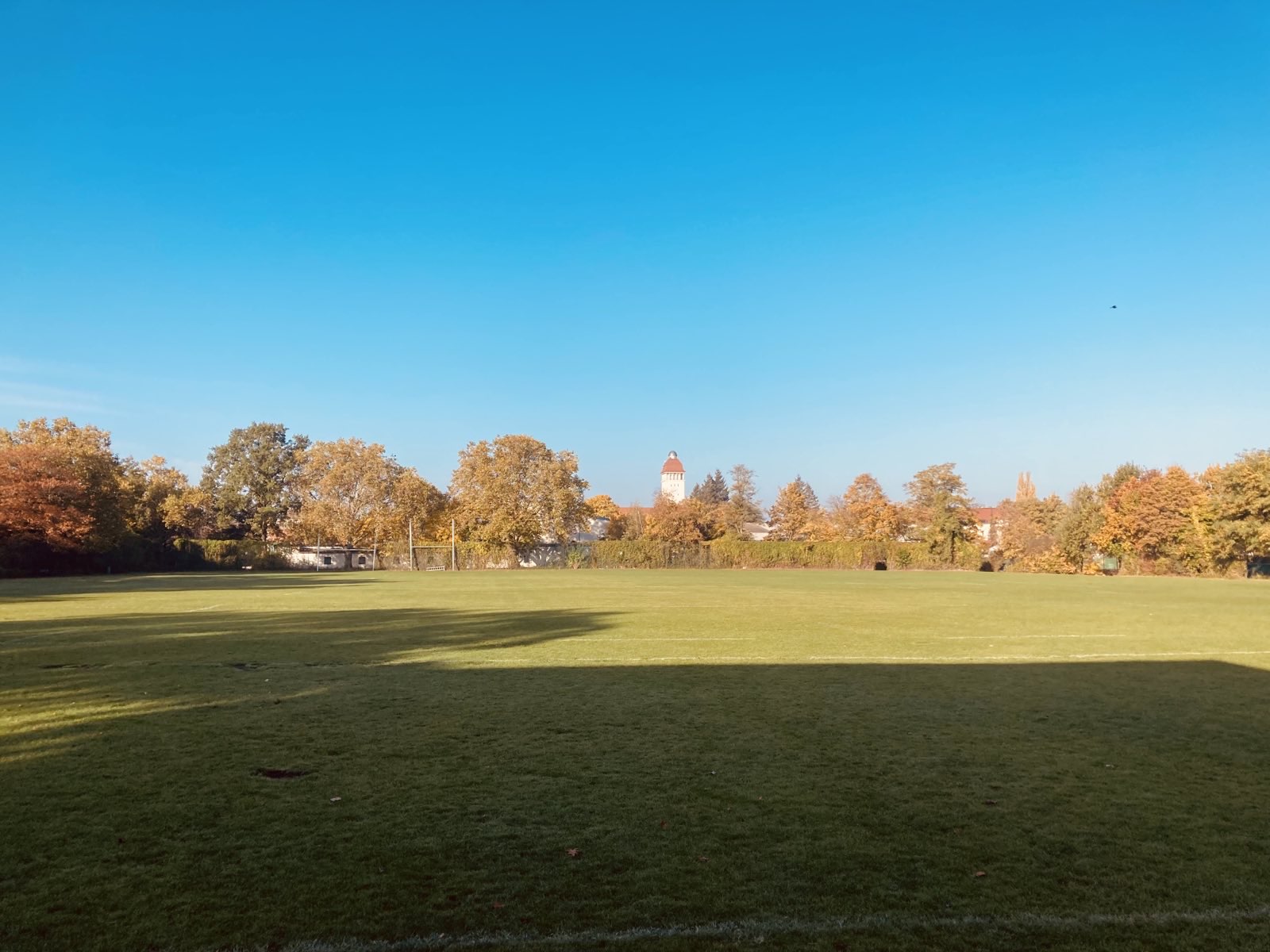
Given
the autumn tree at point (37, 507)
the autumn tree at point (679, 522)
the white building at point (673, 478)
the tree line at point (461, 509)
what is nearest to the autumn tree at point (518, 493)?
the tree line at point (461, 509)

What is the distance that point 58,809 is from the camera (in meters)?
4.62

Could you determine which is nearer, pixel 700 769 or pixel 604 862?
pixel 604 862

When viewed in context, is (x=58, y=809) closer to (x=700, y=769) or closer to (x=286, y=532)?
(x=700, y=769)

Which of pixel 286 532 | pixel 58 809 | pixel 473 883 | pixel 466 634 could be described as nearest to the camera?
pixel 473 883

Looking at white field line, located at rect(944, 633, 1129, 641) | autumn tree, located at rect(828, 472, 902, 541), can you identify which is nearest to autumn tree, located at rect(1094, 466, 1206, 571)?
autumn tree, located at rect(828, 472, 902, 541)

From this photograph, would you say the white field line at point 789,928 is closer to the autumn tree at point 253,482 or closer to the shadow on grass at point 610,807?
the shadow on grass at point 610,807

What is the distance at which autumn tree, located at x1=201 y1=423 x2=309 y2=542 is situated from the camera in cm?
7075

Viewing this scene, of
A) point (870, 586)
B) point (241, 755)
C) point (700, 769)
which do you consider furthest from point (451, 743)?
point (870, 586)

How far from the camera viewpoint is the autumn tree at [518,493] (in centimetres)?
6506

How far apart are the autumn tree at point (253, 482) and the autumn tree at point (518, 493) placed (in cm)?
1720

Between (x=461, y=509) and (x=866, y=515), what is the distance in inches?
1531

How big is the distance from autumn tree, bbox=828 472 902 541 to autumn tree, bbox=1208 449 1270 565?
3044cm

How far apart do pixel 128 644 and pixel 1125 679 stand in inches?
539

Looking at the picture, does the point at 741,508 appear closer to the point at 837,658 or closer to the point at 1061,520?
the point at 1061,520
